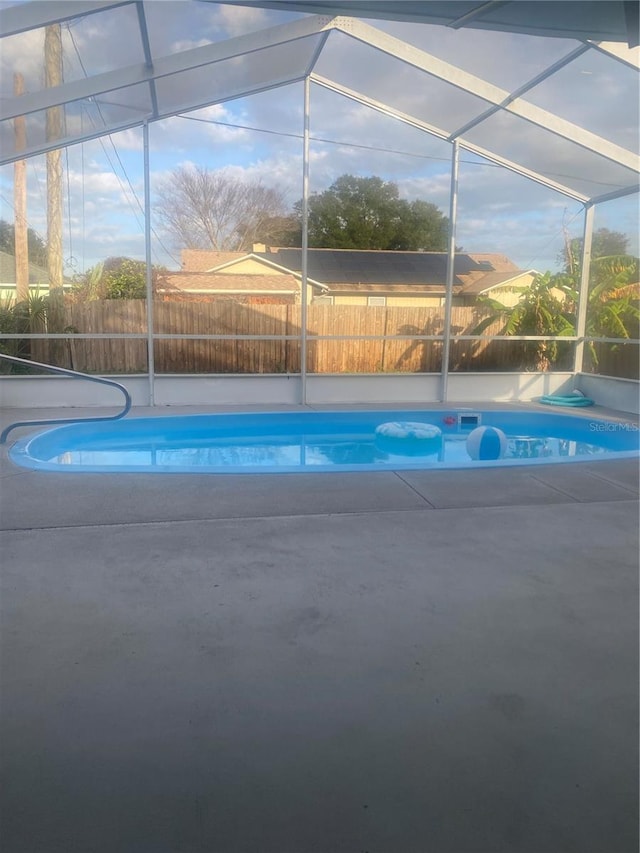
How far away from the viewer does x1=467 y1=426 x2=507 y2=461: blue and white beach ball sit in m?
7.18

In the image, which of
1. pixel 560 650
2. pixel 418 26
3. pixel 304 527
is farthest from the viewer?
pixel 418 26

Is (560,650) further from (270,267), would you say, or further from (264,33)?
(270,267)

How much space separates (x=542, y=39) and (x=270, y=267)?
16.2 ft

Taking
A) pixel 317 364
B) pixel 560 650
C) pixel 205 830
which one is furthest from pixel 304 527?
pixel 317 364

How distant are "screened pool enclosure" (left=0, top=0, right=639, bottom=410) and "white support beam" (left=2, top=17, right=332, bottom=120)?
0.02 m

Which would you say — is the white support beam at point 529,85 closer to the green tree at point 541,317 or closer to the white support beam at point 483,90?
the white support beam at point 483,90

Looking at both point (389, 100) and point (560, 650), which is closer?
point (560, 650)

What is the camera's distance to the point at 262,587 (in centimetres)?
299

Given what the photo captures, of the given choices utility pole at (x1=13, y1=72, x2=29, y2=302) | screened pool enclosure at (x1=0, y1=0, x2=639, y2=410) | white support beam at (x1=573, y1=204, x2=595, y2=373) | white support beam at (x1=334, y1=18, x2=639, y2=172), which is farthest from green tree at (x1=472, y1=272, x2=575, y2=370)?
utility pole at (x1=13, y1=72, x2=29, y2=302)

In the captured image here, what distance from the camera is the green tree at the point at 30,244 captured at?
8.54m

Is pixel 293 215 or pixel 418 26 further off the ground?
pixel 418 26

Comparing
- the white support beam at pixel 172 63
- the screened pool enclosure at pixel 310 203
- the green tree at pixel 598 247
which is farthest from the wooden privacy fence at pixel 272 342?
the white support beam at pixel 172 63

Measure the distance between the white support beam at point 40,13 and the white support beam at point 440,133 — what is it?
14.7 ft

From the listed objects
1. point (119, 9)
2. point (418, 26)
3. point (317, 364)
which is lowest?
point (317, 364)
